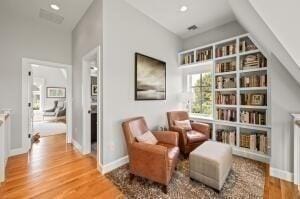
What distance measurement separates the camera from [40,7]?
2.82 m

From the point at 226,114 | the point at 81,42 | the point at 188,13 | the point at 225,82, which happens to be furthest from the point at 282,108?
the point at 81,42

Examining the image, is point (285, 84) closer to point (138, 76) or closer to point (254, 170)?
point (254, 170)

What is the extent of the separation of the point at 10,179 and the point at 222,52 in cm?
456

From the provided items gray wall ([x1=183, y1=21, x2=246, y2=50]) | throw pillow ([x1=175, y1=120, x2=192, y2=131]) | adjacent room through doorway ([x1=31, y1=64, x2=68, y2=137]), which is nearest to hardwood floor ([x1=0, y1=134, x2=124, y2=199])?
throw pillow ([x1=175, y1=120, x2=192, y2=131])

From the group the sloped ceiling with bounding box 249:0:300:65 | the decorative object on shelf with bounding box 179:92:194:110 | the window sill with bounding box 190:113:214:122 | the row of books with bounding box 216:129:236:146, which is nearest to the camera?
the sloped ceiling with bounding box 249:0:300:65

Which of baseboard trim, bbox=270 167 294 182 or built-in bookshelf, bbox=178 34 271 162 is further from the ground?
built-in bookshelf, bbox=178 34 271 162

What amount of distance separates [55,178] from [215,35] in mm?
4477

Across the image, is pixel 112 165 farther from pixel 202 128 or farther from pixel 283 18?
pixel 283 18

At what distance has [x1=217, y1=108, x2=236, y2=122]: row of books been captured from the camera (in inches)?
122

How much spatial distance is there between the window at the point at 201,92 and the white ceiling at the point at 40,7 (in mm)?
3100

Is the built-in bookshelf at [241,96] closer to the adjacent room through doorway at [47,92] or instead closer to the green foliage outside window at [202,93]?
the green foliage outside window at [202,93]

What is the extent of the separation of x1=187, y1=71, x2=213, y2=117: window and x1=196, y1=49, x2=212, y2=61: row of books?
0.43 m

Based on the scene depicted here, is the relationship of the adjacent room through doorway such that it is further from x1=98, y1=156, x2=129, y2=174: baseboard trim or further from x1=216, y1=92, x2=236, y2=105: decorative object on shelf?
x1=216, y1=92, x2=236, y2=105: decorative object on shelf

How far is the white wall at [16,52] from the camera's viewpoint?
293 cm
